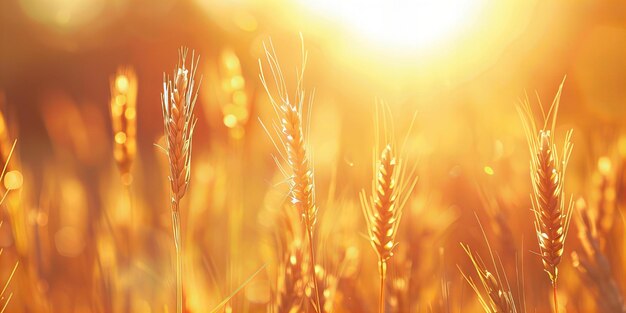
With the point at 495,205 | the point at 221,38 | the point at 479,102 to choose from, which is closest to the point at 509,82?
the point at 479,102

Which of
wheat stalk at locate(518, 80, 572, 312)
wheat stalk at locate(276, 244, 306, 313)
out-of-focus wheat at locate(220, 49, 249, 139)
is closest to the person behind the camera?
wheat stalk at locate(518, 80, 572, 312)

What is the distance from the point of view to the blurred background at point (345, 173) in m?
1.36

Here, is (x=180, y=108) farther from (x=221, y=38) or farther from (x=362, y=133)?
(x=221, y=38)

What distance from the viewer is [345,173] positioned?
1864 mm

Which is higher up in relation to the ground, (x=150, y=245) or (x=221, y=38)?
(x=221, y=38)

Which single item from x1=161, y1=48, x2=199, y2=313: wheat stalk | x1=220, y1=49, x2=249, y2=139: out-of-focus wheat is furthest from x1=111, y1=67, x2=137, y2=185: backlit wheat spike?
x1=161, y1=48, x2=199, y2=313: wheat stalk

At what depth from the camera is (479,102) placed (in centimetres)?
261

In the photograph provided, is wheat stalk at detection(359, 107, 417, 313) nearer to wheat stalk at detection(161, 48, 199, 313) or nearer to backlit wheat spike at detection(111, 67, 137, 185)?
wheat stalk at detection(161, 48, 199, 313)

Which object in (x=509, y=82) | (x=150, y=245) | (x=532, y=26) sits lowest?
(x=150, y=245)

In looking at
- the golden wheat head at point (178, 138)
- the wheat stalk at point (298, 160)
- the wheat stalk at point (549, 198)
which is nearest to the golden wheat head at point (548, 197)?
the wheat stalk at point (549, 198)

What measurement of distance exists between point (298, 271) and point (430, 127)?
161 cm

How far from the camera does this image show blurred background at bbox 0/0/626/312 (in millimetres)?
1355

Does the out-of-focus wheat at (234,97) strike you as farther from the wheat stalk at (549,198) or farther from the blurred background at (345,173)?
the wheat stalk at (549,198)

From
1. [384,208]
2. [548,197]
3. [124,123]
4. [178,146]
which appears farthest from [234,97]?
[548,197]
